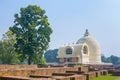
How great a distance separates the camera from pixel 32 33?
35.0 meters

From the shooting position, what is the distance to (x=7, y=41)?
130 feet

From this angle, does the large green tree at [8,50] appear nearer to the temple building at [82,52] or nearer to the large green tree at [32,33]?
the large green tree at [32,33]

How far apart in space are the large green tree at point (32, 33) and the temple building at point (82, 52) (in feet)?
107

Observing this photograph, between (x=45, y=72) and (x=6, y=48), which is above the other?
(x=6, y=48)

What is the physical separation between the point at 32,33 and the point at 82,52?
37.0m

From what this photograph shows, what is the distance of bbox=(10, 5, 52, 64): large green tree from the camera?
3479 cm

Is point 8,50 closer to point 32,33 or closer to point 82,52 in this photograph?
point 32,33

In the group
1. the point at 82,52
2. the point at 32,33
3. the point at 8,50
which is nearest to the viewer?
the point at 32,33

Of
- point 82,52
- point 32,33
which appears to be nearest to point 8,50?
point 32,33

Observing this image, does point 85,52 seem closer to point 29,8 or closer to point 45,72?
point 29,8

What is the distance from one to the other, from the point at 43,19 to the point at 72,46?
3693 cm

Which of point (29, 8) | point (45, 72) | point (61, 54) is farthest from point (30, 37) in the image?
point (61, 54)

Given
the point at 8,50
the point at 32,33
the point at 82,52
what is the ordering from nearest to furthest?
the point at 32,33 → the point at 8,50 → the point at 82,52

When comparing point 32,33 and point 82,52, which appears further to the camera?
point 82,52
